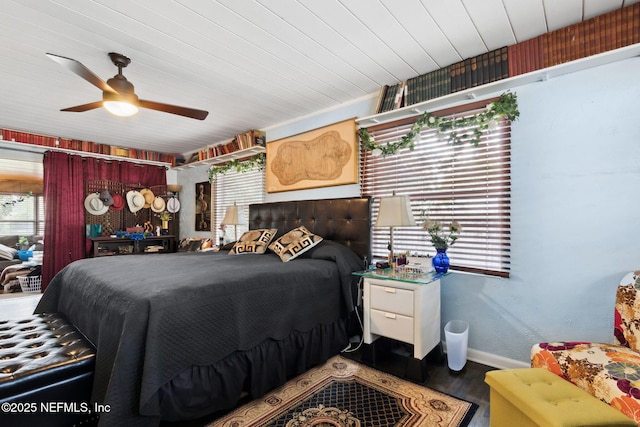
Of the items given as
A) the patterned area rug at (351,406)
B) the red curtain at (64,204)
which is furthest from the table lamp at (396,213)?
the red curtain at (64,204)

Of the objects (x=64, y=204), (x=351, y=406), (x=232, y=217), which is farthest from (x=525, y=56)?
(x=64, y=204)

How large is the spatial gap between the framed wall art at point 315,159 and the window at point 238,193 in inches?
15.0

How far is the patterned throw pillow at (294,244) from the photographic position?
280 centimetres

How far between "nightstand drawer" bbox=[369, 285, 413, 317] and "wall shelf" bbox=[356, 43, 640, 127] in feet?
5.21

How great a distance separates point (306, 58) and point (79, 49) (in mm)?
1694

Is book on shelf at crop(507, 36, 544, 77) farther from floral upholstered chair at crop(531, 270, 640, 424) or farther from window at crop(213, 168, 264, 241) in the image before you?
window at crop(213, 168, 264, 241)

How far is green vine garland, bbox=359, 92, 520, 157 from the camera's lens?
7.53 feet

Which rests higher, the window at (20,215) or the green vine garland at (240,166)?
the green vine garland at (240,166)

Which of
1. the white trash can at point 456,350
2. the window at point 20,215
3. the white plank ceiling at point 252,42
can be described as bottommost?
the white trash can at point 456,350

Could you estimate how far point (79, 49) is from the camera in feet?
7.43

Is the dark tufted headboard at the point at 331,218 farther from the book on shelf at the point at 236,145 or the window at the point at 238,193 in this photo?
the book on shelf at the point at 236,145

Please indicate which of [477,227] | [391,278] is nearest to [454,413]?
[391,278]

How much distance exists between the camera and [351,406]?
1816 mm

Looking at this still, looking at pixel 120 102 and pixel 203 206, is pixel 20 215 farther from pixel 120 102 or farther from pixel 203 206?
pixel 120 102
